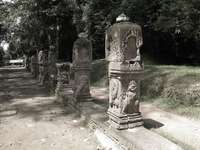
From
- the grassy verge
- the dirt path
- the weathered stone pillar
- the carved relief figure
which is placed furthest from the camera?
the weathered stone pillar

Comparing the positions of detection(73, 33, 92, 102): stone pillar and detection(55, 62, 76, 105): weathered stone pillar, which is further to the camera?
detection(55, 62, 76, 105): weathered stone pillar

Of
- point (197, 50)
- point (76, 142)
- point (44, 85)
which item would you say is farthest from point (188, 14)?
point (76, 142)

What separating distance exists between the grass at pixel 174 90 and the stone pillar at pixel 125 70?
2.11 metres

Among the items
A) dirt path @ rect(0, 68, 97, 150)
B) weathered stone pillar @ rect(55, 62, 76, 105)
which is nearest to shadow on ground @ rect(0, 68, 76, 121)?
dirt path @ rect(0, 68, 97, 150)

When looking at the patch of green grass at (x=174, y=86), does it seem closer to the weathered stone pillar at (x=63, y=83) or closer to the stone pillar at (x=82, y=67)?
the stone pillar at (x=82, y=67)

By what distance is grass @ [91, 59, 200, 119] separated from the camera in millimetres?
6695

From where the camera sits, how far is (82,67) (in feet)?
24.6

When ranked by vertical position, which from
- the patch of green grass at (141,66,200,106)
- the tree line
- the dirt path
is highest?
the tree line

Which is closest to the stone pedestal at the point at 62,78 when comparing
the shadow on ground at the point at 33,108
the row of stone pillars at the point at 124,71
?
the shadow on ground at the point at 33,108

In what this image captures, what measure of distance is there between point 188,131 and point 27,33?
52.9ft

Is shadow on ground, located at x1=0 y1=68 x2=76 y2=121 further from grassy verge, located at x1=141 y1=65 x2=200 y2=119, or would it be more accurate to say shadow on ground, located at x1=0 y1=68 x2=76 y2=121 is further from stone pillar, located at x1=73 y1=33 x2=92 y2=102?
grassy verge, located at x1=141 y1=65 x2=200 y2=119

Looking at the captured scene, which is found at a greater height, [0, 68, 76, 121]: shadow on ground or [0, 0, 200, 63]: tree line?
[0, 0, 200, 63]: tree line

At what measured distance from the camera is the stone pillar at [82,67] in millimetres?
7480

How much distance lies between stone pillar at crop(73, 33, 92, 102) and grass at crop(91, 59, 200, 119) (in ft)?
6.23
